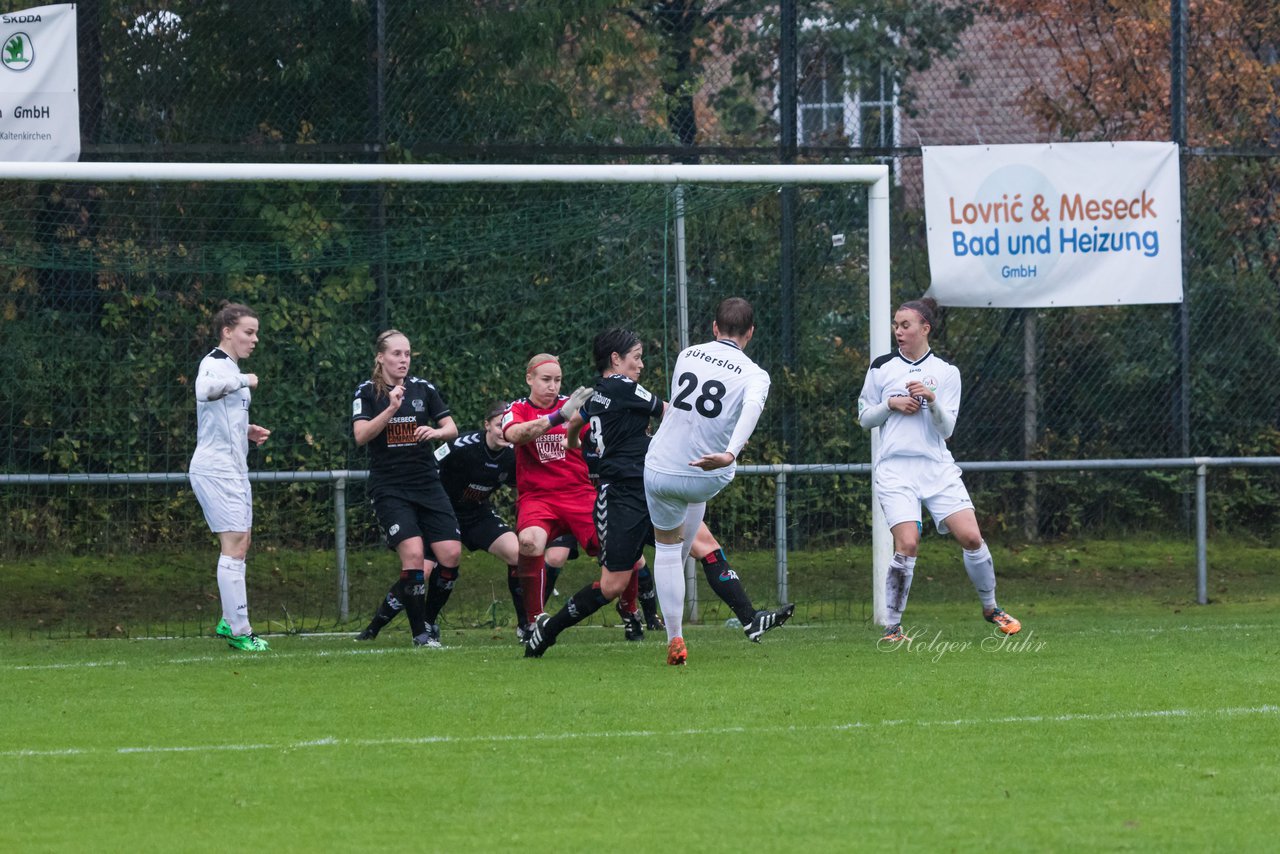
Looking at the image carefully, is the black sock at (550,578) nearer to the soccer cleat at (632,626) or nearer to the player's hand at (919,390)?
Answer: the soccer cleat at (632,626)

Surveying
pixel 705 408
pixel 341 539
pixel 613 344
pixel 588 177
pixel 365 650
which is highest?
pixel 588 177

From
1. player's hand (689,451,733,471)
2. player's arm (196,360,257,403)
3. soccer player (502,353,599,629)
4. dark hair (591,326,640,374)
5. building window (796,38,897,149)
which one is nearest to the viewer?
player's hand (689,451,733,471)

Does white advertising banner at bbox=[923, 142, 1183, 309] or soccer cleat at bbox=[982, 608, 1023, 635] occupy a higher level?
white advertising banner at bbox=[923, 142, 1183, 309]

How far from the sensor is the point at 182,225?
1190cm

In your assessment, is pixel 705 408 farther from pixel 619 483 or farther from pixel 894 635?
pixel 894 635

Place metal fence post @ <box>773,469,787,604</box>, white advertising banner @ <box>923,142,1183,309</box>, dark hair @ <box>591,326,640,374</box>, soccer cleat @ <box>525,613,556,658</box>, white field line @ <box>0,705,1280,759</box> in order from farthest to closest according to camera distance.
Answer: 1. white advertising banner @ <box>923,142,1183,309</box>
2. metal fence post @ <box>773,469,787,604</box>
3. dark hair @ <box>591,326,640,374</box>
4. soccer cleat @ <box>525,613,556,658</box>
5. white field line @ <box>0,705,1280,759</box>

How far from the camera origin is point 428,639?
10.1 metres

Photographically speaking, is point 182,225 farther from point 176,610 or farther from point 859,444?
point 859,444

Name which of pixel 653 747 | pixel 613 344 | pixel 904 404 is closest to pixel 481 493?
pixel 613 344

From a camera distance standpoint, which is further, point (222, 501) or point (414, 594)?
point (414, 594)

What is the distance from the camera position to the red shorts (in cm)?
1028

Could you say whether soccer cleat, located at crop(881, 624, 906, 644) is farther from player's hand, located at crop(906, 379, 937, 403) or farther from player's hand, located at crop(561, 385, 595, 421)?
player's hand, located at crop(561, 385, 595, 421)

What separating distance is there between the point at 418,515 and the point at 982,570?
3.31 meters

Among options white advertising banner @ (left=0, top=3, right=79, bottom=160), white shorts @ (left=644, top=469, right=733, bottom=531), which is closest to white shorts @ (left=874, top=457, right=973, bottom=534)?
white shorts @ (left=644, top=469, right=733, bottom=531)
